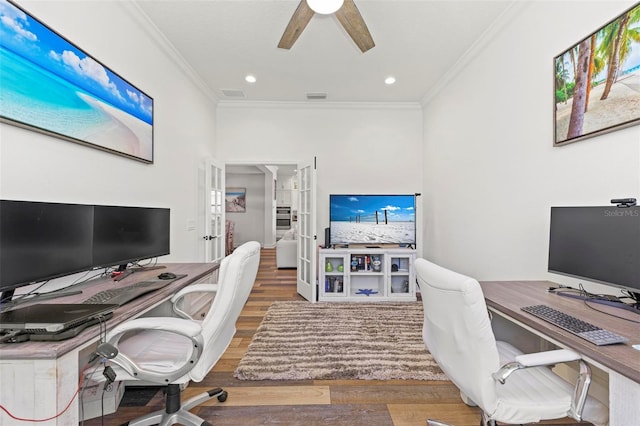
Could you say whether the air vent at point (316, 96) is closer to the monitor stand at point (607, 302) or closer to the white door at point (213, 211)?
the white door at point (213, 211)

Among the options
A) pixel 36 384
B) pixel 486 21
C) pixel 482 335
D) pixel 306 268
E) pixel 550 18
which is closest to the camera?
pixel 36 384

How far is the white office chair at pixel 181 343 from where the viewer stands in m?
1.22

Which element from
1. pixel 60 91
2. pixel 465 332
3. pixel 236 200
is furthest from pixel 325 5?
pixel 236 200

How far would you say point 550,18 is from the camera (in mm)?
2021

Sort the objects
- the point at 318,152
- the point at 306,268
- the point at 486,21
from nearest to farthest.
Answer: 1. the point at 486,21
2. the point at 306,268
3. the point at 318,152

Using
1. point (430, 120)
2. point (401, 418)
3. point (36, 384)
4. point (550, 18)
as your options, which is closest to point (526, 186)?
point (550, 18)

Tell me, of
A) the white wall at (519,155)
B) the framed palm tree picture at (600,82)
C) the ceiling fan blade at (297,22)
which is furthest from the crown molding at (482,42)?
the ceiling fan blade at (297,22)

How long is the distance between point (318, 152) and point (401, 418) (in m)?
3.59

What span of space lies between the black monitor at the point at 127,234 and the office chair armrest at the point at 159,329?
29.8 inches

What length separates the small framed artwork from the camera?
9.63 metres

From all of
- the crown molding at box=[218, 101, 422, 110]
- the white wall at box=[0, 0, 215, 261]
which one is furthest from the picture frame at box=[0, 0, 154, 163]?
the crown molding at box=[218, 101, 422, 110]

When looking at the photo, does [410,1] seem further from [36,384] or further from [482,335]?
[36,384]

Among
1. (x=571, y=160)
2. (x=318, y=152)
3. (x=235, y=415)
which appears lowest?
(x=235, y=415)

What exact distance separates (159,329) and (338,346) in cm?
177
